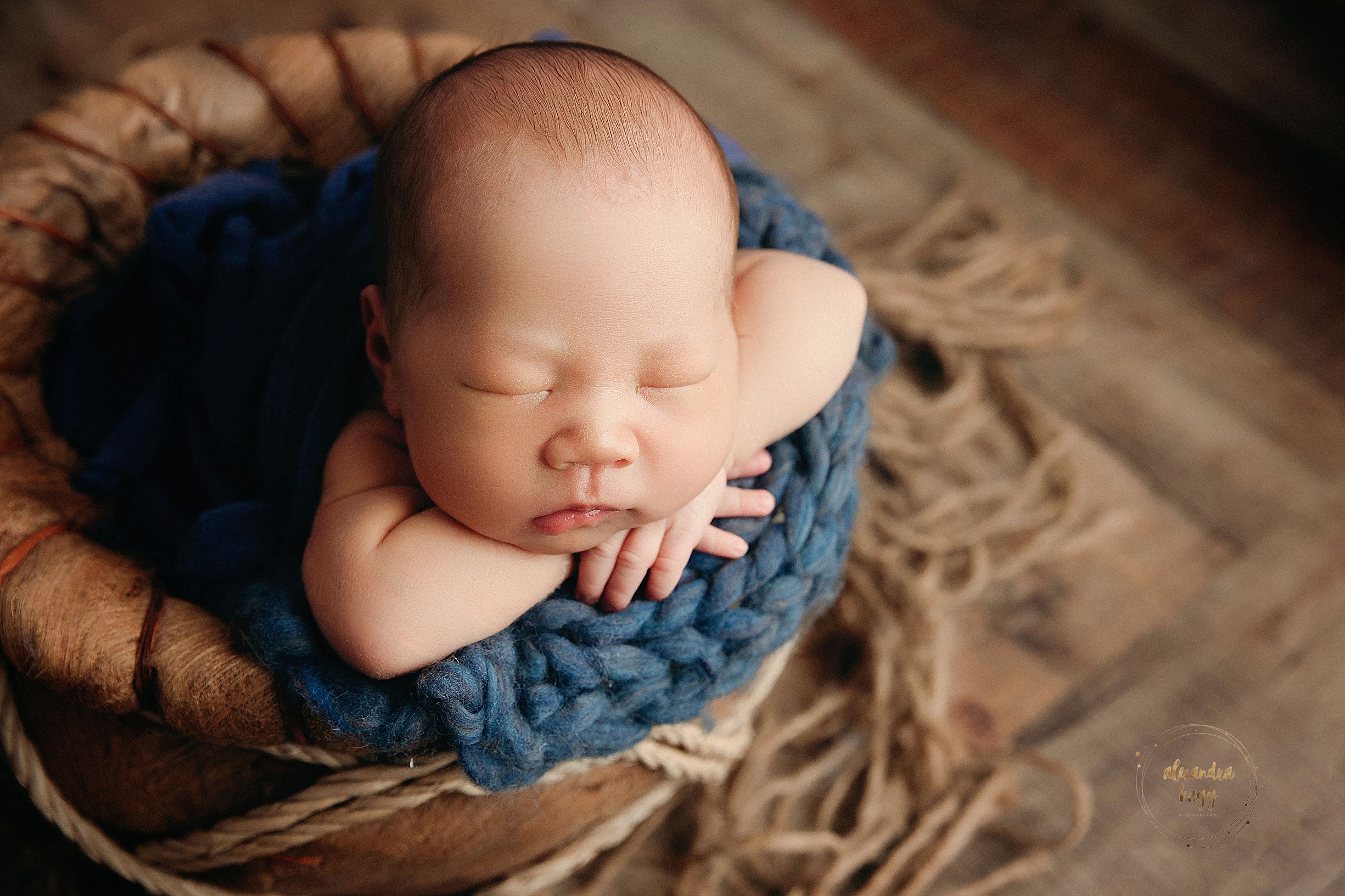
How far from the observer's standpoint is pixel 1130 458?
131 centimetres

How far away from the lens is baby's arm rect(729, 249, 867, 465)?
79cm

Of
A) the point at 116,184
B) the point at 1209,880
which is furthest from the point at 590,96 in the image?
the point at 1209,880

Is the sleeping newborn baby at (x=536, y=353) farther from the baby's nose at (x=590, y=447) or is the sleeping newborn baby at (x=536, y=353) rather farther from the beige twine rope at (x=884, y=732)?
the beige twine rope at (x=884, y=732)

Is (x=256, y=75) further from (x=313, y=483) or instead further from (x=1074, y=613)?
(x=1074, y=613)

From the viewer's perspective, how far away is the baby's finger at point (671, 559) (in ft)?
2.36

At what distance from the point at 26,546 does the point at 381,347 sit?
0.29 meters

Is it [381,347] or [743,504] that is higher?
[381,347]

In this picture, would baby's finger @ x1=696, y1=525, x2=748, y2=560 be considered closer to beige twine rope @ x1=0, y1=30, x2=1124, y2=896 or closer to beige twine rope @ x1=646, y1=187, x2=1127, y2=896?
beige twine rope @ x1=0, y1=30, x2=1124, y2=896

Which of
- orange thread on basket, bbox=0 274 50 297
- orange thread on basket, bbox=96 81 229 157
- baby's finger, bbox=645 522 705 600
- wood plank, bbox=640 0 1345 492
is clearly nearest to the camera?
baby's finger, bbox=645 522 705 600

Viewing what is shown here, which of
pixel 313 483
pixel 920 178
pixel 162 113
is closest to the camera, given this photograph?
pixel 313 483

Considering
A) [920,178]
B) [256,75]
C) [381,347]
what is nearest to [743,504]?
[381,347]

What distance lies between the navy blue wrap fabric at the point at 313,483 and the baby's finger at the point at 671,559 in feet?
0.04

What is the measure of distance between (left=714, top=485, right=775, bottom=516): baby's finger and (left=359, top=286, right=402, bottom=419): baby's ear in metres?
0.25

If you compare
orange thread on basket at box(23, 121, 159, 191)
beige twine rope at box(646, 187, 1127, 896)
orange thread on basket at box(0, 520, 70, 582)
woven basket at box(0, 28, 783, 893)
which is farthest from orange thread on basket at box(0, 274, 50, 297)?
beige twine rope at box(646, 187, 1127, 896)
